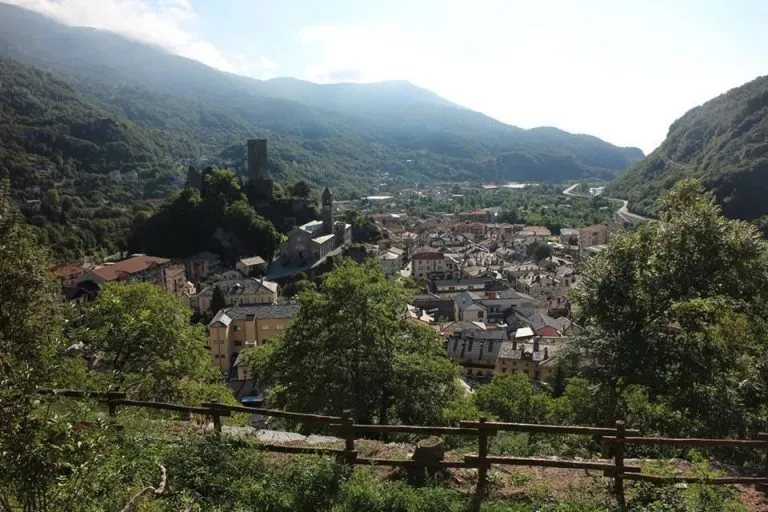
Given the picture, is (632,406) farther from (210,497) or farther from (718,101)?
(718,101)

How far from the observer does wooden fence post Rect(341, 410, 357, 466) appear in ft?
27.1

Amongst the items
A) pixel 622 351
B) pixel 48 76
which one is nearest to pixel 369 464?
pixel 622 351

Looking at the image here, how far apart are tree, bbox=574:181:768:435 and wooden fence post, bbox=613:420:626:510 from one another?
15.6 ft

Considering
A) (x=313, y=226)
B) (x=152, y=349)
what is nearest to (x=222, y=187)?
(x=313, y=226)

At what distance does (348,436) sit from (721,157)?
13547cm

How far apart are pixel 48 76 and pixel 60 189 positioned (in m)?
86.1

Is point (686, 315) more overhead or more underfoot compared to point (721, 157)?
more underfoot

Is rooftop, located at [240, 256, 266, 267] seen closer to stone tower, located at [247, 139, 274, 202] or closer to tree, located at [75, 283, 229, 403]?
stone tower, located at [247, 139, 274, 202]

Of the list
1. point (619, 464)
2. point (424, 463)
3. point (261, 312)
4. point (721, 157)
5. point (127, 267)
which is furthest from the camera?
point (721, 157)

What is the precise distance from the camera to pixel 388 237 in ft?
352

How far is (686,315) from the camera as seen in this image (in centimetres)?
1192

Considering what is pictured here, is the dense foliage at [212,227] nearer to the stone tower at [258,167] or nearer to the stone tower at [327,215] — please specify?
the stone tower at [258,167]

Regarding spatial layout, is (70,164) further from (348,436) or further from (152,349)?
(348,436)

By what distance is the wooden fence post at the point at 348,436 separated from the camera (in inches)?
325
